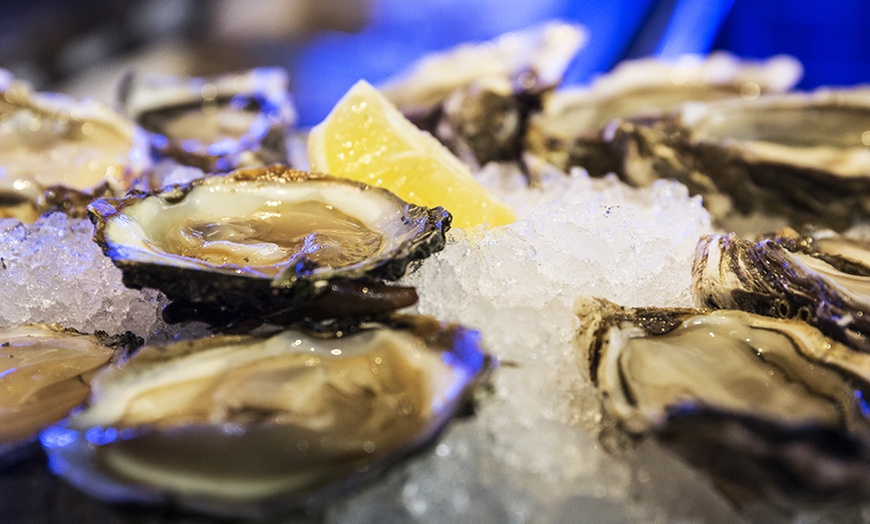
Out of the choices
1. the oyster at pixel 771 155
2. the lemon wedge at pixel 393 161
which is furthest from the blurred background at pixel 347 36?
the lemon wedge at pixel 393 161

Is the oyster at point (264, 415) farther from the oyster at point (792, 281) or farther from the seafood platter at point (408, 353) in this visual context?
the oyster at point (792, 281)

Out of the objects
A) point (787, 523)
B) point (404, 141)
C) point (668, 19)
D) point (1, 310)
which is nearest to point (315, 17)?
Answer: point (668, 19)

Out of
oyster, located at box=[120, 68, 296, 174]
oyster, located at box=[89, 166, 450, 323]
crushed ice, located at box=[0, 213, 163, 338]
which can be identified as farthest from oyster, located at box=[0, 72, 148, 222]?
oyster, located at box=[89, 166, 450, 323]

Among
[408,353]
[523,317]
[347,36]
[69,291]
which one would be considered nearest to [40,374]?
[69,291]

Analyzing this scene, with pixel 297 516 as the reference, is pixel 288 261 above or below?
above

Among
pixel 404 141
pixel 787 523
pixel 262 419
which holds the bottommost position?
pixel 787 523

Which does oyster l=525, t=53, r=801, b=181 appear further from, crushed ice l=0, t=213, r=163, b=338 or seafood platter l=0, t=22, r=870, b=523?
crushed ice l=0, t=213, r=163, b=338

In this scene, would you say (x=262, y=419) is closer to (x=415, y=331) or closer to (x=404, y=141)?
(x=415, y=331)
